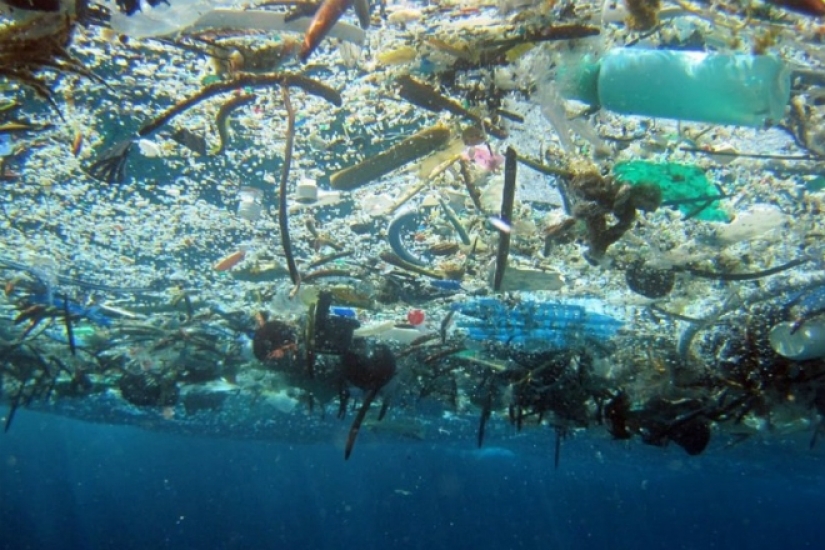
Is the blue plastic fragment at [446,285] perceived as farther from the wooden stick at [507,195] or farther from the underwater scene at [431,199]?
the wooden stick at [507,195]

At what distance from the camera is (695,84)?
10.9 ft

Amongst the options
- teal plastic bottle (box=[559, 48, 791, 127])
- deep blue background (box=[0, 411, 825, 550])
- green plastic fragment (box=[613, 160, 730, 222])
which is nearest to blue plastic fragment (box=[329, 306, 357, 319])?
green plastic fragment (box=[613, 160, 730, 222])

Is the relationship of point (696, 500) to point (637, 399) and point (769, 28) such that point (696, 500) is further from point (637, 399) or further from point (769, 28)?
point (769, 28)

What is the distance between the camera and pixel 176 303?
1024 centimetres

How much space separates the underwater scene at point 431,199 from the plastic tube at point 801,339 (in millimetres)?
39

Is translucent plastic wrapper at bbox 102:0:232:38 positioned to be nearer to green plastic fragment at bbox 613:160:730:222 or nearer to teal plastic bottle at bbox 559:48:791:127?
teal plastic bottle at bbox 559:48:791:127

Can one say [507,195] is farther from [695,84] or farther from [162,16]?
[162,16]

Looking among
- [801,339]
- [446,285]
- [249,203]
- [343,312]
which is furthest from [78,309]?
[801,339]

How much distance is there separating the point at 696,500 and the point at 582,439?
78771 mm

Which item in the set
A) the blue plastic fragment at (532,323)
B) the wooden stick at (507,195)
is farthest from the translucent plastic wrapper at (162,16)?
the blue plastic fragment at (532,323)

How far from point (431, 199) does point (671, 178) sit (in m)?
2.43

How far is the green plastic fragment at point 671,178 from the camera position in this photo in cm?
469

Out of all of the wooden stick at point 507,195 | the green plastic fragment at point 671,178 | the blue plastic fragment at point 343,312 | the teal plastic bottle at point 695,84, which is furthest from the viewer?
the blue plastic fragment at point 343,312

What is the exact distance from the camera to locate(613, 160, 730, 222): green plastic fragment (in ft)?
15.4
